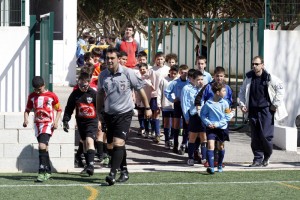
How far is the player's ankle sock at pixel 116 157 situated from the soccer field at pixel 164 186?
260 mm

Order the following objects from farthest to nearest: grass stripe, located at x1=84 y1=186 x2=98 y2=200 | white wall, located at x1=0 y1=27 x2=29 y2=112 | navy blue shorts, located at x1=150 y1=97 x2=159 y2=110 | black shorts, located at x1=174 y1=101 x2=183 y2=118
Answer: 1. navy blue shorts, located at x1=150 y1=97 x2=159 y2=110
2. black shorts, located at x1=174 y1=101 x2=183 y2=118
3. white wall, located at x1=0 y1=27 x2=29 y2=112
4. grass stripe, located at x1=84 y1=186 x2=98 y2=200

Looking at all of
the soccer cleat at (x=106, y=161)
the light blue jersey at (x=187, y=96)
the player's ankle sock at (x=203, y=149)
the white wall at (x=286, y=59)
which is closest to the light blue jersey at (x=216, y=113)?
the player's ankle sock at (x=203, y=149)

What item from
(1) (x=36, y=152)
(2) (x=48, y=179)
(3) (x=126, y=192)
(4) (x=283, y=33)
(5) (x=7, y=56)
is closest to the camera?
(3) (x=126, y=192)

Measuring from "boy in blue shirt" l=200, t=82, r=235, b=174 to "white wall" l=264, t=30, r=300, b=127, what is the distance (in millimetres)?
4090

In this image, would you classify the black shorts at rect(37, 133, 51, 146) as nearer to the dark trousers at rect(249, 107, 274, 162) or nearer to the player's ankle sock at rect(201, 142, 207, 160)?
the player's ankle sock at rect(201, 142, 207, 160)

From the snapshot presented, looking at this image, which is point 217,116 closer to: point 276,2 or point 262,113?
point 262,113

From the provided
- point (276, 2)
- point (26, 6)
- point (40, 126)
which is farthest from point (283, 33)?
point (40, 126)

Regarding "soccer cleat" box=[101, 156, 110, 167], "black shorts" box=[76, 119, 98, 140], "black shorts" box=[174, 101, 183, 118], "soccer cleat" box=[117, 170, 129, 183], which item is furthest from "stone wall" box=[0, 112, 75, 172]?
"black shorts" box=[174, 101, 183, 118]

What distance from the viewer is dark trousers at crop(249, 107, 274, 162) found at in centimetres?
1552

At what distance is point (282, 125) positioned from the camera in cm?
1881

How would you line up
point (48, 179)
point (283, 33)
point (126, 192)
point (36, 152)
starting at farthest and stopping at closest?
point (283, 33)
point (36, 152)
point (48, 179)
point (126, 192)

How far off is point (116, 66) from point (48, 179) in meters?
1.97

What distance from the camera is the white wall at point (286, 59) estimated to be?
1862 cm

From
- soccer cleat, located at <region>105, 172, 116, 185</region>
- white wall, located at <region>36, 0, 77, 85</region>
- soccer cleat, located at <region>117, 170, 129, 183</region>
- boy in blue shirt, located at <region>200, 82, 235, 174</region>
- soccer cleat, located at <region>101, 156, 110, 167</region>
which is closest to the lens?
→ soccer cleat, located at <region>105, 172, 116, 185</region>
